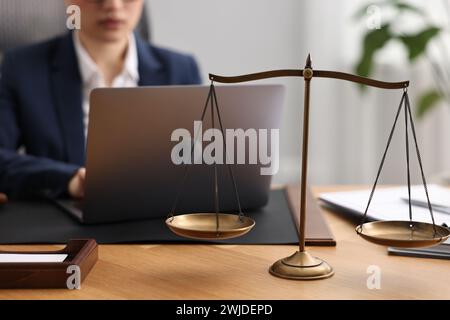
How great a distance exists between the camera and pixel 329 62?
3057 millimetres

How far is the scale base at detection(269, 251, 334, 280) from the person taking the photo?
842mm

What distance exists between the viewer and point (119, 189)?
1104mm

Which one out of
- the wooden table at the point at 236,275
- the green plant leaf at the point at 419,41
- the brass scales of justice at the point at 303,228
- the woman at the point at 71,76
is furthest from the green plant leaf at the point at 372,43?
the brass scales of justice at the point at 303,228

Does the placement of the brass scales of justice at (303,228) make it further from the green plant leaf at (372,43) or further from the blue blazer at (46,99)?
the green plant leaf at (372,43)

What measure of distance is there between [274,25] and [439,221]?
7.35ft

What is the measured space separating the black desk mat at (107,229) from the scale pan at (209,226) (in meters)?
0.13

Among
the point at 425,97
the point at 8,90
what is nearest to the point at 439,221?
the point at 8,90
